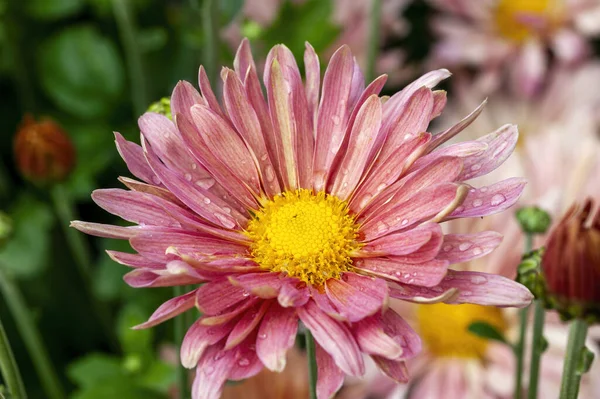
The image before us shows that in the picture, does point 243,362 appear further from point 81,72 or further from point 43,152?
point 81,72

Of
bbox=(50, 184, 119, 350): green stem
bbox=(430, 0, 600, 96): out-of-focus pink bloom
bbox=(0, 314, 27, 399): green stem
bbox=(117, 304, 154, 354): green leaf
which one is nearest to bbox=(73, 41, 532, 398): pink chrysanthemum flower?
bbox=(0, 314, 27, 399): green stem

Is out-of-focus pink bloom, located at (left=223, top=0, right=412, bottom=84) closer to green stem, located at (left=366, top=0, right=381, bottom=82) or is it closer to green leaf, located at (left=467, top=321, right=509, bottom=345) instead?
green stem, located at (left=366, top=0, right=381, bottom=82)

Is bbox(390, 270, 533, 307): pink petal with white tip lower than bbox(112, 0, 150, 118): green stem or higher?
lower

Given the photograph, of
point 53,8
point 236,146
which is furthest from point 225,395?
point 53,8

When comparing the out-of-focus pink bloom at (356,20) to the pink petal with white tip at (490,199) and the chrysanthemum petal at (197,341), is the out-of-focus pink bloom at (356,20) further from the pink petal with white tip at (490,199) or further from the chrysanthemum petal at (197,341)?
the chrysanthemum petal at (197,341)

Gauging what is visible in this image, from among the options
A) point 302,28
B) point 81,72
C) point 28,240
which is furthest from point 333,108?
point 81,72

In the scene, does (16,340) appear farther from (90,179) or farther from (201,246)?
(201,246)
